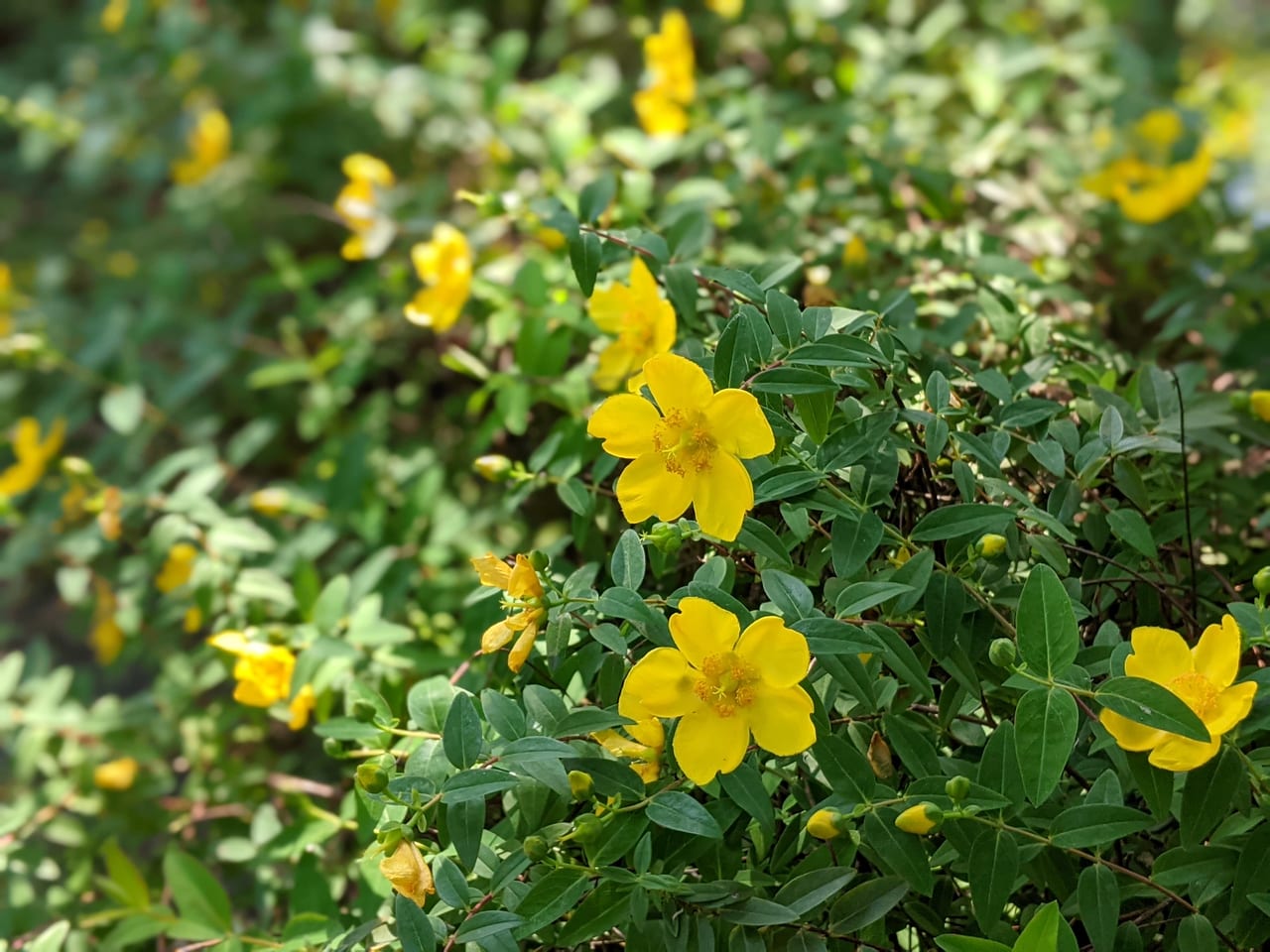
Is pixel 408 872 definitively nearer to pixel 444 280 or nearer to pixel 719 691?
pixel 719 691

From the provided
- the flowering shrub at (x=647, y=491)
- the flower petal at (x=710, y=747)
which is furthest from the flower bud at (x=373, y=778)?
the flower petal at (x=710, y=747)

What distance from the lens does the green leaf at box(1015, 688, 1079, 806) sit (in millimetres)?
737

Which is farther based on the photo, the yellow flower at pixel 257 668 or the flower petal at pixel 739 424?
the yellow flower at pixel 257 668

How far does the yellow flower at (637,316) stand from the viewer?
105cm

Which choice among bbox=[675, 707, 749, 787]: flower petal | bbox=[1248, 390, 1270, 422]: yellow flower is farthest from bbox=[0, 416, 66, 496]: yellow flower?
bbox=[1248, 390, 1270, 422]: yellow flower

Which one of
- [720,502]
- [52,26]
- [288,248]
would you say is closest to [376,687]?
[720,502]

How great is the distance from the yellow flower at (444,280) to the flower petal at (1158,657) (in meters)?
0.86

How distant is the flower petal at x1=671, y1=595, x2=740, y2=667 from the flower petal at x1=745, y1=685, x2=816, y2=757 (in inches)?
1.8

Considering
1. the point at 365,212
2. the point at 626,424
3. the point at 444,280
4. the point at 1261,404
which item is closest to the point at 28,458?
the point at 365,212

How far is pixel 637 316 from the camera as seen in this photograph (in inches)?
41.9

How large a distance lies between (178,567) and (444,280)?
51cm

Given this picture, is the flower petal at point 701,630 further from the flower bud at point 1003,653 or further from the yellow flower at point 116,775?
the yellow flower at point 116,775

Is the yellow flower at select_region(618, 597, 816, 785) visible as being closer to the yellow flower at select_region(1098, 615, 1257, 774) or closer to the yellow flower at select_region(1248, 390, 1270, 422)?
the yellow flower at select_region(1098, 615, 1257, 774)

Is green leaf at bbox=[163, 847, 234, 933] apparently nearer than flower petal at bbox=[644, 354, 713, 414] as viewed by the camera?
No
